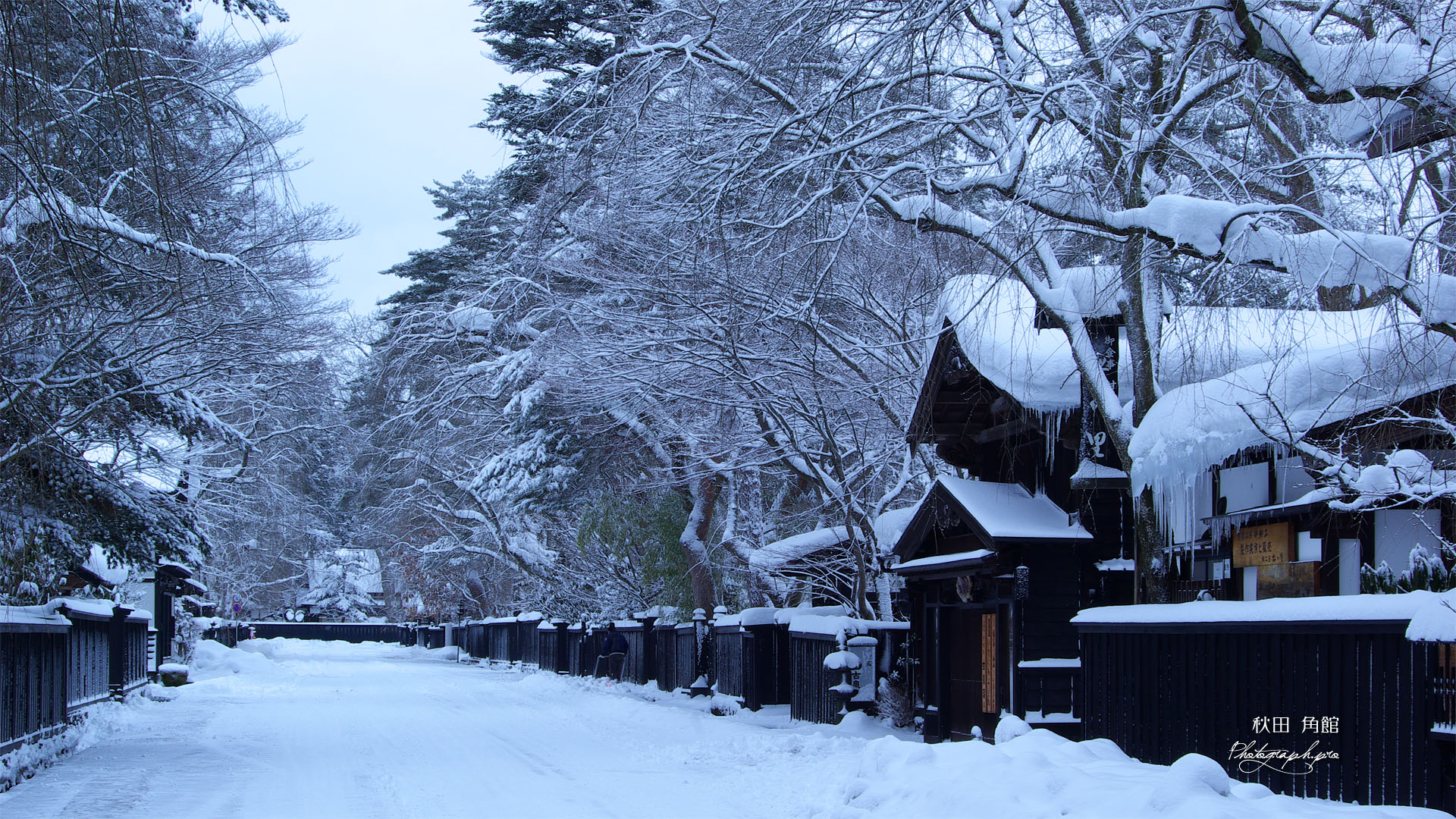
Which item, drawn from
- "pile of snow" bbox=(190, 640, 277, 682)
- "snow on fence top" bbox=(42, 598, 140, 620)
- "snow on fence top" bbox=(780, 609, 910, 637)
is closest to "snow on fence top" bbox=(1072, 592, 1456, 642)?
"snow on fence top" bbox=(780, 609, 910, 637)

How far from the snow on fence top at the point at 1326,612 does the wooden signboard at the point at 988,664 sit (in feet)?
12.9

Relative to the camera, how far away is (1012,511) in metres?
15.0

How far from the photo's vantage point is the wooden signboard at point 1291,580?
10805mm

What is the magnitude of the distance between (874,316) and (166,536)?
33.0 ft

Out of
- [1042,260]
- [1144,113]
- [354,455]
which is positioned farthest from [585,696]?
[354,455]

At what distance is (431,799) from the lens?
11586 mm

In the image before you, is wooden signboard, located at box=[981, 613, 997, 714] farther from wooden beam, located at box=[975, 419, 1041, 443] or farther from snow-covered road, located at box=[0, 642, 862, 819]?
wooden beam, located at box=[975, 419, 1041, 443]

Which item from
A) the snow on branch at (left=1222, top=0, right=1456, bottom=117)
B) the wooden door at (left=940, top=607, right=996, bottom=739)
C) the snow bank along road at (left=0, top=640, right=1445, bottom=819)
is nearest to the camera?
the snow on branch at (left=1222, top=0, right=1456, bottom=117)

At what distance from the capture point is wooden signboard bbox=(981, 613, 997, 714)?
50.9 feet

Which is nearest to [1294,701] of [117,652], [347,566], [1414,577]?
[1414,577]

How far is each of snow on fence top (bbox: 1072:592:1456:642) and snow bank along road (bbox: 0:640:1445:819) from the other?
1.12m

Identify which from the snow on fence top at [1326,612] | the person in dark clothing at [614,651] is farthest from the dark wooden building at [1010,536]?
the person in dark clothing at [614,651]

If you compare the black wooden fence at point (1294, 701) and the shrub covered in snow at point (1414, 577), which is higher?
the shrub covered in snow at point (1414, 577)

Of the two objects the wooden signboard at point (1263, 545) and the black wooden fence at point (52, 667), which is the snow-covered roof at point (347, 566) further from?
the wooden signboard at point (1263, 545)
